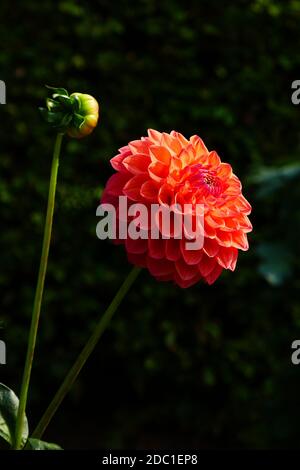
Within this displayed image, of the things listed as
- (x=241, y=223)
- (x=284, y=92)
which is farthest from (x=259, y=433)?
(x=241, y=223)

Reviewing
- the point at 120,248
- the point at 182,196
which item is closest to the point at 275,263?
the point at 120,248

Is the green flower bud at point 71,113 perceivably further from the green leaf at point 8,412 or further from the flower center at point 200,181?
the green leaf at point 8,412

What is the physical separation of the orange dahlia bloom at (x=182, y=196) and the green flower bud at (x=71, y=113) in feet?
0.15

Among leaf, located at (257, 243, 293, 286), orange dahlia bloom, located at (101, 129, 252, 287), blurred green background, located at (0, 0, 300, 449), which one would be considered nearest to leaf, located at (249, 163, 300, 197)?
leaf, located at (257, 243, 293, 286)

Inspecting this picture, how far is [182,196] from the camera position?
716 millimetres

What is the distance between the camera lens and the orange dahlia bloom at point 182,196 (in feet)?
2.32

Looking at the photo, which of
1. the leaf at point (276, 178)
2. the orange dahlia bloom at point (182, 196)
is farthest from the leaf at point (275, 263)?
the orange dahlia bloom at point (182, 196)

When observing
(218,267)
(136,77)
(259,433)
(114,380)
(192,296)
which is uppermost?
(136,77)

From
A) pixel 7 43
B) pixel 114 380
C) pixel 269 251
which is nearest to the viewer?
pixel 269 251

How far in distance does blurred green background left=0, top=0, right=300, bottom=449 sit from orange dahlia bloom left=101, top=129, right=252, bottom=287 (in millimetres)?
1847

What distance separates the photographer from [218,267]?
0.73 meters
